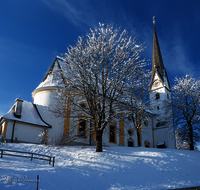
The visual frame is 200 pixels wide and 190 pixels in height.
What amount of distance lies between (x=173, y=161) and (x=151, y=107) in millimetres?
5661

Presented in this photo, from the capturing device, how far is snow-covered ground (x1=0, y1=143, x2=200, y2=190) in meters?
8.88

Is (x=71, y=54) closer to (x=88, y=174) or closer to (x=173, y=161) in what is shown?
(x=88, y=174)

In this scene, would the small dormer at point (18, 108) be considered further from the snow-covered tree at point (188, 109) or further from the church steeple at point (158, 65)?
the church steeple at point (158, 65)

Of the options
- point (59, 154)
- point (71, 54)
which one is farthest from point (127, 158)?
point (71, 54)

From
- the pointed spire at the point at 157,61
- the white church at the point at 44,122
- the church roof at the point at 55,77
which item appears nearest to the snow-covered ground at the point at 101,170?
the white church at the point at 44,122

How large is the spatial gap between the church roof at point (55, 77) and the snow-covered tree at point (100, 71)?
0.58 metres

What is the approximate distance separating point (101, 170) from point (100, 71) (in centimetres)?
774

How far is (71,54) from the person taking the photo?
52.2 feet

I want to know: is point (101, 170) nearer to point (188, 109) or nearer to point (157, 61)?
point (188, 109)

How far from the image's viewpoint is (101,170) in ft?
36.9

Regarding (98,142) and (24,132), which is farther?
(24,132)

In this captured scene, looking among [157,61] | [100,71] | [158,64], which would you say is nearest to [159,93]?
[158,64]

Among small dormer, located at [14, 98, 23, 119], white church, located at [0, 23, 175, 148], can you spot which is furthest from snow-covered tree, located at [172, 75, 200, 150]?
small dormer, located at [14, 98, 23, 119]

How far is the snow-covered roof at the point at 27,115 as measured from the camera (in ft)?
63.6
